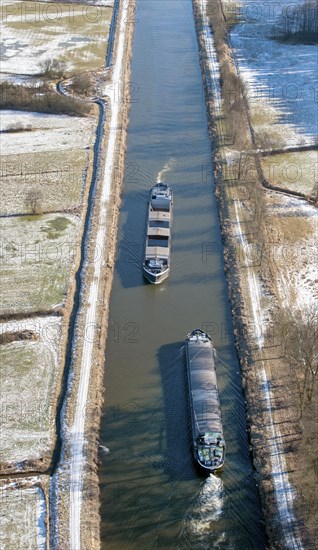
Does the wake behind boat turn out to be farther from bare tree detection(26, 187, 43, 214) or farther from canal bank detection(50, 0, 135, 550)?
bare tree detection(26, 187, 43, 214)

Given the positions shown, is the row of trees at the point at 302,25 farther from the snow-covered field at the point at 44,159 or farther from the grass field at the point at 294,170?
the snow-covered field at the point at 44,159

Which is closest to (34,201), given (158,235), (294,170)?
(158,235)

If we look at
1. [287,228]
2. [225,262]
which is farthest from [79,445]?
[287,228]

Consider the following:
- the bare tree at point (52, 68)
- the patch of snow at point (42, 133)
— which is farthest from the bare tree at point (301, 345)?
the bare tree at point (52, 68)

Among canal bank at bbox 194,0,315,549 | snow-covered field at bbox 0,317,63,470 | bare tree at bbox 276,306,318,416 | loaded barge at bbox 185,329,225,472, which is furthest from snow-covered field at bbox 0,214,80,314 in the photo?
bare tree at bbox 276,306,318,416

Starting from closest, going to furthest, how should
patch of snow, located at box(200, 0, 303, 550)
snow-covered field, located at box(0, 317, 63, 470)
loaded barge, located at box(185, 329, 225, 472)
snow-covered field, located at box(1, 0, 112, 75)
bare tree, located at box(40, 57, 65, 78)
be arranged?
patch of snow, located at box(200, 0, 303, 550)
loaded barge, located at box(185, 329, 225, 472)
snow-covered field, located at box(0, 317, 63, 470)
bare tree, located at box(40, 57, 65, 78)
snow-covered field, located at box(1, 0, 112, 75)

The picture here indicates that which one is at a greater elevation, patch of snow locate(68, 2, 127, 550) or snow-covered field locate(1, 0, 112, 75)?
snow-covered field locate(1, 0, 112, 75)

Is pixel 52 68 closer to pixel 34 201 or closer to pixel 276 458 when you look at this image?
pixel 34 201
